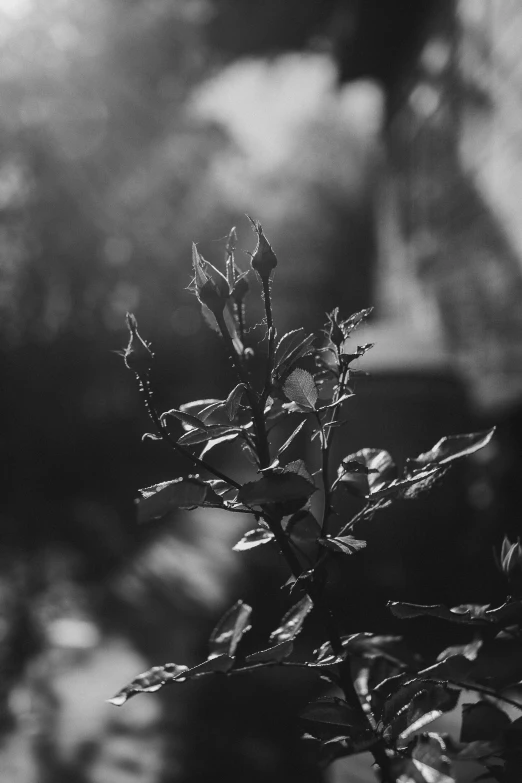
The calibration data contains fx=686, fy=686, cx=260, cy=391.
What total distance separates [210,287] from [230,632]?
399 millimetres

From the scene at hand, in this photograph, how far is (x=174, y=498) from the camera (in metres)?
0.61

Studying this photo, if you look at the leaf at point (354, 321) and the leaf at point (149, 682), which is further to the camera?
the leaf at point (354, 321)

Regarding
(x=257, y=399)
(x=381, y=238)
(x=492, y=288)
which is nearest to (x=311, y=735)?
(x=257, y=399)

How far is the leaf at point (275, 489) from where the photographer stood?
624 mm

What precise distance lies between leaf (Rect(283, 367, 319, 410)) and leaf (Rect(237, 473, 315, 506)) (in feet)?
0.29

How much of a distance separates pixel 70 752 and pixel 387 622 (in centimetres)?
125

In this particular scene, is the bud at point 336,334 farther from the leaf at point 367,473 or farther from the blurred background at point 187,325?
the blurred background at point 187,325

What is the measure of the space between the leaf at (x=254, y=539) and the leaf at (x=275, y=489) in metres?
0.10

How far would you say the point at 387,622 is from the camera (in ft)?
8.73

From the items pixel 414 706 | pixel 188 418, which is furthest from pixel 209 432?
pixel 414 706

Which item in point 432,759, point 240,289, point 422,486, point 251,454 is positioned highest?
point 240,289

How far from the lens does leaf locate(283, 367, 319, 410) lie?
695mm

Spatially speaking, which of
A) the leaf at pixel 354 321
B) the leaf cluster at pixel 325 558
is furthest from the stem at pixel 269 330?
the leaf at pixel 354 321

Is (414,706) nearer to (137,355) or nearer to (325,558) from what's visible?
(325,558)
